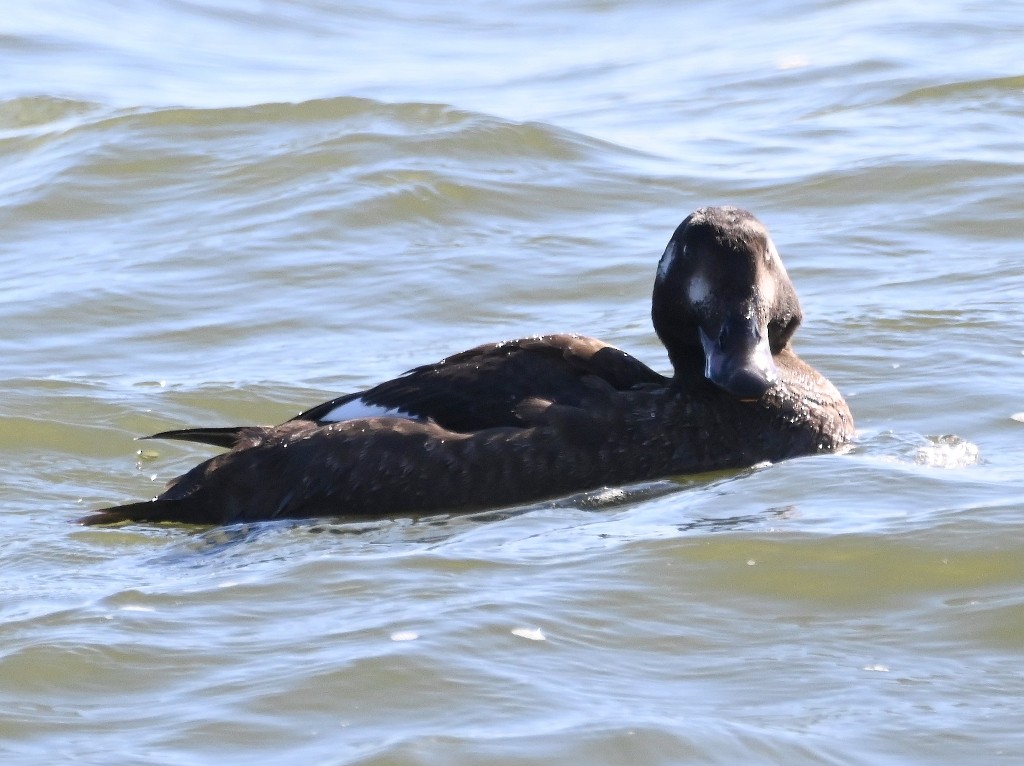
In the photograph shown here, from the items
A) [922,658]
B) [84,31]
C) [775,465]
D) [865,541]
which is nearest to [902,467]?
[775,465]

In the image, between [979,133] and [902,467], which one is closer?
[902,467]

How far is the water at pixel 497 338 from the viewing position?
171 inches

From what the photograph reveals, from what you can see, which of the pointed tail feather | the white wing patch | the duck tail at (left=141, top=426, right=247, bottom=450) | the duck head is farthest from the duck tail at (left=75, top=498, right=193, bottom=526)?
the duck head

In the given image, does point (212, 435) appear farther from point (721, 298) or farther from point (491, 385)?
point (721, 298)

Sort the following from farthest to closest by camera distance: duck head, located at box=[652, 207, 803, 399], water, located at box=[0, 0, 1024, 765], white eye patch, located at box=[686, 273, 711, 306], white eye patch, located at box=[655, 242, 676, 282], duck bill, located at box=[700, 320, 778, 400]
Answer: white eye patch, located at box=[655, 242, 676, 282] → white eye patch, located at box=[686, 273, 711, 306] → duck head, located at box=[652, 207, 803, 399] → duck bill, located at box=[700, 320, 778, 400] → water, located at box=[0, 0, 1024, 765]

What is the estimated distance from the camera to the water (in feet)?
14.3

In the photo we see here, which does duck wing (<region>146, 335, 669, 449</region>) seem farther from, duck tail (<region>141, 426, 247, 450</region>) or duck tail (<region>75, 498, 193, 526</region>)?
duck tail (<region>75, 498, 193, 526</region>)

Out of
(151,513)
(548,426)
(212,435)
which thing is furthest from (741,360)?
(151,513)

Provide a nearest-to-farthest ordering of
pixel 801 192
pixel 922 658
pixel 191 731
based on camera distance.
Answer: pixel 191 731
pixel 922 658
pixel 801 192

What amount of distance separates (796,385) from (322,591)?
2.02 m

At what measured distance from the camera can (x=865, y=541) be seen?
5.40 m

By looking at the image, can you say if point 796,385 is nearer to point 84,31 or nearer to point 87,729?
point 87,729

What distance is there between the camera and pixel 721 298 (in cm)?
634

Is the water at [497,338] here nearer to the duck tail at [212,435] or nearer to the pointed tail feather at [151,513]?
the pointed tail feather at [151,513]
